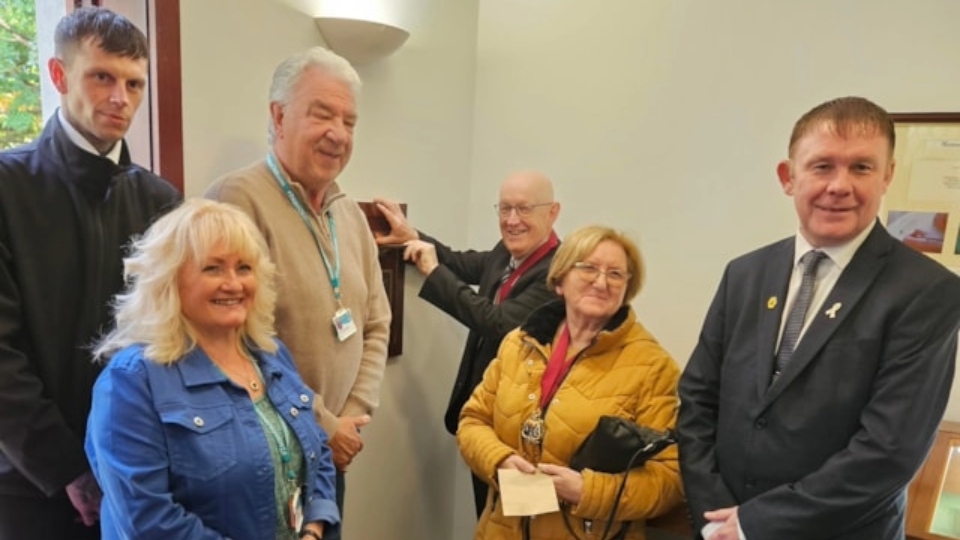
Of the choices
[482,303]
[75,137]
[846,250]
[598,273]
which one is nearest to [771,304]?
[846,250]

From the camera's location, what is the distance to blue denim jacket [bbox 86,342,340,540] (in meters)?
1.10

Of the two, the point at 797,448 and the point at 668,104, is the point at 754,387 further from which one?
the point at 668,104

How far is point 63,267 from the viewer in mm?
1278

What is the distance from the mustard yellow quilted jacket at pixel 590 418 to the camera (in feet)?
5.25

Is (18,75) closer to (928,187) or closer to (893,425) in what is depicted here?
(893,425)

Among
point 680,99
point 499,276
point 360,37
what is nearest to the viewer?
point 360,37

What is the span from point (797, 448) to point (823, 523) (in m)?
0.15

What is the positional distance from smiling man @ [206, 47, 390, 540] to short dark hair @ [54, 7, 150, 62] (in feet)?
1.34

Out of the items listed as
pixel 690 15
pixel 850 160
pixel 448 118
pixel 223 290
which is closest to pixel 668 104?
pixel 690 15

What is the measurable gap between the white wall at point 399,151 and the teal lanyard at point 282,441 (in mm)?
766

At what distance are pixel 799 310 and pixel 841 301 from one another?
0.09 m

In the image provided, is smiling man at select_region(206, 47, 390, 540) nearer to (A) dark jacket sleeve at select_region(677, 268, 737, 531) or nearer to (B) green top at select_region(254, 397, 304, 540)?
(B) green top at select_region(254, 397, 304, 540)

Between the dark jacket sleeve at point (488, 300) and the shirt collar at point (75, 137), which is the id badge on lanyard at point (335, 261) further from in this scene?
Answer: the dark jacket sleeve at point (488, 300)

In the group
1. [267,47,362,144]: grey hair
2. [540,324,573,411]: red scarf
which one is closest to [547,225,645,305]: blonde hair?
[540,324,573,411]: red scarf
